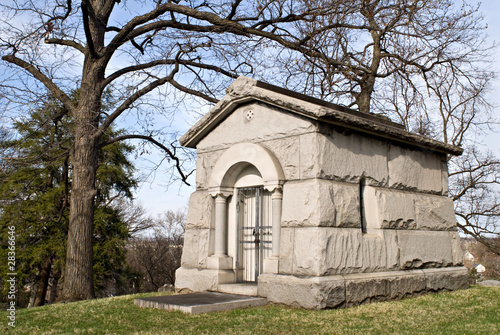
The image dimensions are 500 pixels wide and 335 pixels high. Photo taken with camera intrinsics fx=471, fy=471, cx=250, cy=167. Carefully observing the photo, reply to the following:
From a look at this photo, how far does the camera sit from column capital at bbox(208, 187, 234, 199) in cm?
865

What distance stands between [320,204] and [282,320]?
185 cm

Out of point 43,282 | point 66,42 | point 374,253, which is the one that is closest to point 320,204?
point 374,253

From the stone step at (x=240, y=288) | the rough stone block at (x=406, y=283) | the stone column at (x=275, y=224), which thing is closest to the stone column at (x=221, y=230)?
the stone step at (x=240, y=288)

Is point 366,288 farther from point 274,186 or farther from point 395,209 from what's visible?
point 274,186

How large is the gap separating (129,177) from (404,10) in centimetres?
1769

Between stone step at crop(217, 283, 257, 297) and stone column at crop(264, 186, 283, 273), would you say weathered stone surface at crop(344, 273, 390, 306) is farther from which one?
stone step at crop(217, 283, 257, 297)

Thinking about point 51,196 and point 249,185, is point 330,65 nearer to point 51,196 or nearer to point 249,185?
point 249,185

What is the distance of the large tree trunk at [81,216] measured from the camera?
11.5m

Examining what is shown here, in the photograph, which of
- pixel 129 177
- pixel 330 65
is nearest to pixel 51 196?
pixel 129 177

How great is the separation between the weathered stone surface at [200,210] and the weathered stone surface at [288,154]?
5.77ft

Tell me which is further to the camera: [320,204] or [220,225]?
[220,225]

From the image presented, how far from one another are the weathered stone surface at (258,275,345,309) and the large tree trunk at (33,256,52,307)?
732 inches

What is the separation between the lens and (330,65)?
12680 mm

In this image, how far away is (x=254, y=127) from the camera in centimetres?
836
